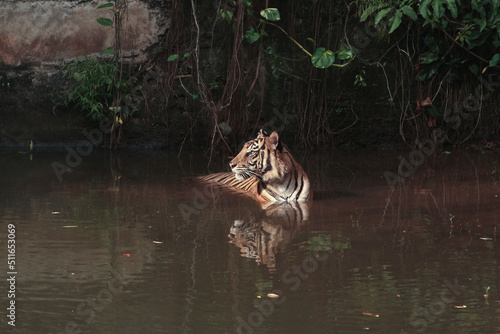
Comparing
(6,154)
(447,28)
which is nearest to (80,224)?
(6,154)

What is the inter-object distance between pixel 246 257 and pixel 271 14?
4.51 meters

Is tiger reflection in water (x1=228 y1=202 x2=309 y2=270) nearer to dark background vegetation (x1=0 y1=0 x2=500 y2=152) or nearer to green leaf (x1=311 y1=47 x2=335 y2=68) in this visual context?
green leaf (x1=311 y1=47 x2=335 y2=68)

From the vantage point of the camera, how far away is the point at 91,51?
900 centimetres

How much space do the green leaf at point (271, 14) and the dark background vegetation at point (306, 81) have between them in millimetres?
514

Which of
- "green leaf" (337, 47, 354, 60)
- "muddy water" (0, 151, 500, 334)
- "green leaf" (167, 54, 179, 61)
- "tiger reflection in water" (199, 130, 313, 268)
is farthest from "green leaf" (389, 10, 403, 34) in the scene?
"tiger reflection in water" (199, 130, 313, 268)

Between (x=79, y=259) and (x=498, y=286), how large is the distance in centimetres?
→ 210

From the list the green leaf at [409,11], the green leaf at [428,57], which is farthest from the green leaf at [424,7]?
the green leaf at [428,57]

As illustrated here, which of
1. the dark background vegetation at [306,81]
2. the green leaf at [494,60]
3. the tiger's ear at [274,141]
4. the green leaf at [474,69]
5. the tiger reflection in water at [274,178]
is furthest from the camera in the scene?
the green leaf at [474,69]

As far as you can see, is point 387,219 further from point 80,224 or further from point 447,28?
point 447,28

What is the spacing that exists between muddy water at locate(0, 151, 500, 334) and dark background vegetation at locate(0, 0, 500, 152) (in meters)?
2.15

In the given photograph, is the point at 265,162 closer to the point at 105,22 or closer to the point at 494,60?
the point at 105,22

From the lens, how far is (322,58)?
26.7 ft

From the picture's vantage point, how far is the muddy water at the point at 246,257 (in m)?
3.19

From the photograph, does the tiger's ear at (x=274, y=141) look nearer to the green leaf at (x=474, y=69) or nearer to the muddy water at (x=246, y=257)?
the muddy water at (x=246, y=257)
